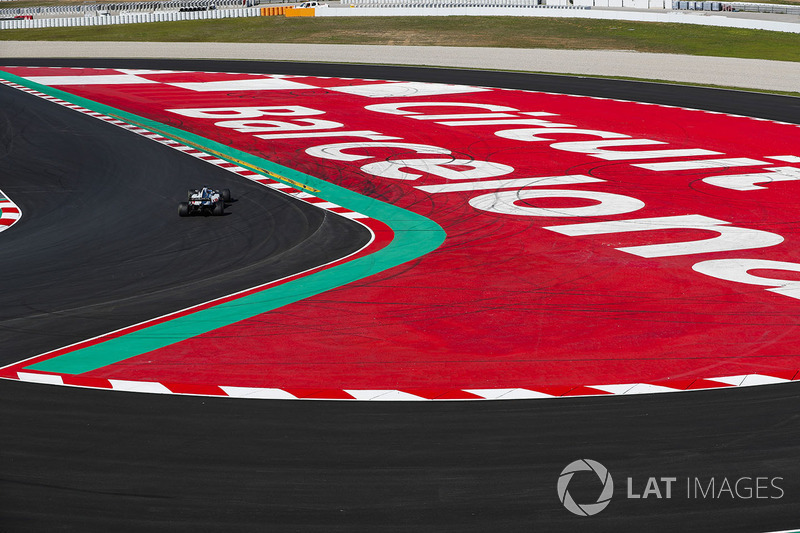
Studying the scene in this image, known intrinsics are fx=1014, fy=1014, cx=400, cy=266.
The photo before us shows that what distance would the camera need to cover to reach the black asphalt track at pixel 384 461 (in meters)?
6.95

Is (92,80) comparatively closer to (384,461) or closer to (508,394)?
(508,394)

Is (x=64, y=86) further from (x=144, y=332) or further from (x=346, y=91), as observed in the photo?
(x=144, y=332)

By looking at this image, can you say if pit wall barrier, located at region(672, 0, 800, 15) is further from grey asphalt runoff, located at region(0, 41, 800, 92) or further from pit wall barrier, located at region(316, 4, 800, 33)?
grey asphalt runoff, located at region(0, 41, 800, 92)

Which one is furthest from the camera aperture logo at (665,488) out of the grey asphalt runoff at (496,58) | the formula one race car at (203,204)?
the grey asphalt runoff at (496,58)

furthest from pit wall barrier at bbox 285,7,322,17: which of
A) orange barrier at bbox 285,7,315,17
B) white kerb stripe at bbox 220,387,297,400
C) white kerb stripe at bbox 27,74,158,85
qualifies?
white kerb stripe at bbox 220,387,297,400

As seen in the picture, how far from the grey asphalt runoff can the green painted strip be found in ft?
68.3

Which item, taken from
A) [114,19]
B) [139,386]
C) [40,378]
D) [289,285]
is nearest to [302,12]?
[114,19]

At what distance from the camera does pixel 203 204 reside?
55.6 ft

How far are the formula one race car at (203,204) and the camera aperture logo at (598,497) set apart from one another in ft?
34.7

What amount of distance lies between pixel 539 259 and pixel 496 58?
31.5m

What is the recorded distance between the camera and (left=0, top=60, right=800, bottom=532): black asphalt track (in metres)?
6.95

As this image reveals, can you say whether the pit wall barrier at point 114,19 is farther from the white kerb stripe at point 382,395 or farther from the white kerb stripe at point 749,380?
the white kerb stripe at point 749,380

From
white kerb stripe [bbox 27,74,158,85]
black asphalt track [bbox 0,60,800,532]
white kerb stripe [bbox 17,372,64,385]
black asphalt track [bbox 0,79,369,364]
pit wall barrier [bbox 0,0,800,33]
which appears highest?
pit wall barrier [bbox 0,0,800,33]

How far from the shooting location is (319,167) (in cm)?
2172
